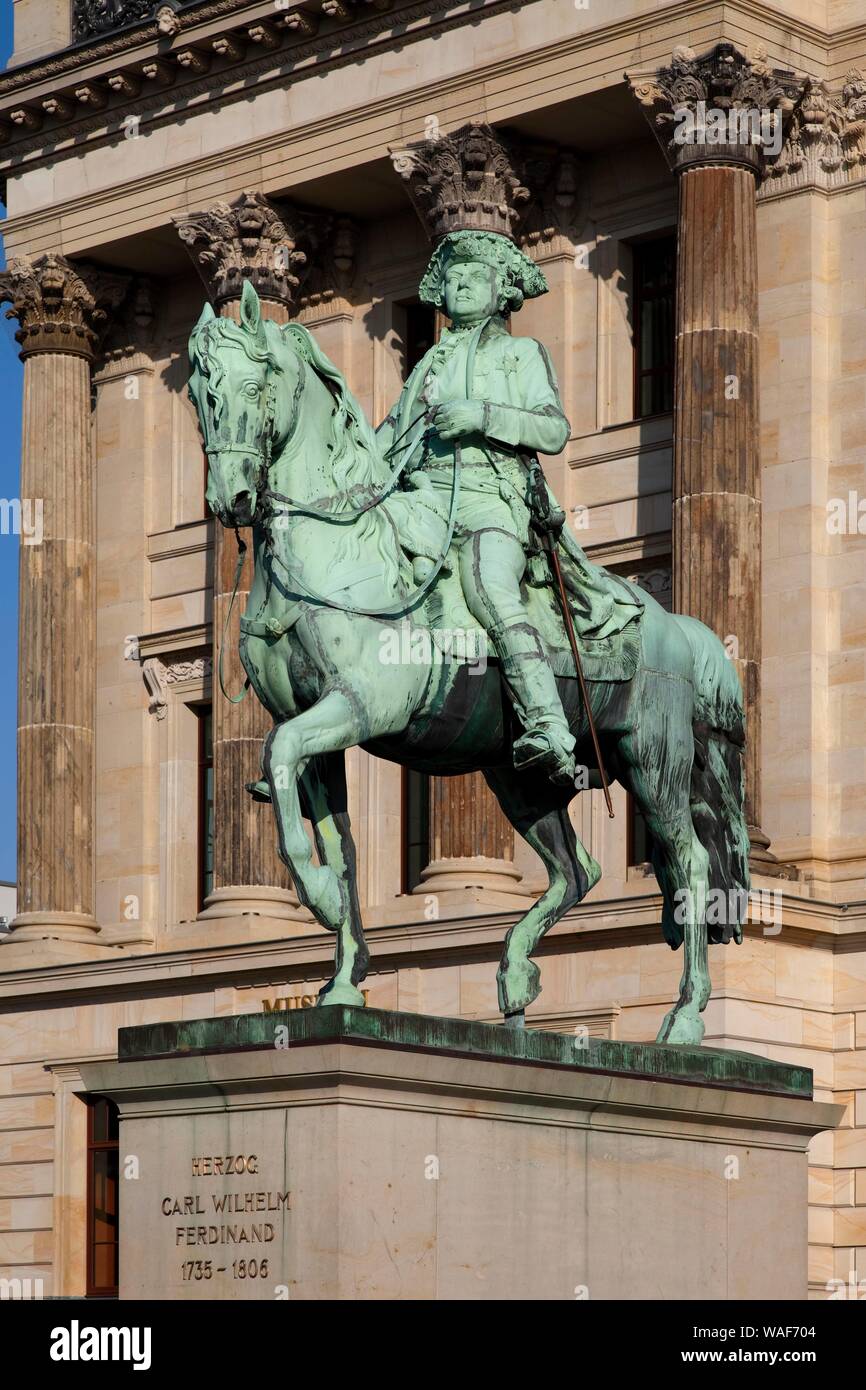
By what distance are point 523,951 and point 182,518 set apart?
29.1m

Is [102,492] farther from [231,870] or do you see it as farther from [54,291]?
[231,870]

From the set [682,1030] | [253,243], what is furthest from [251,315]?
[253,243]

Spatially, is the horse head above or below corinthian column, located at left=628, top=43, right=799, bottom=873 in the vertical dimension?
below

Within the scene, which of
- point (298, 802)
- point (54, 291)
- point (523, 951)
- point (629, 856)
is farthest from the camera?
point (54, 291)

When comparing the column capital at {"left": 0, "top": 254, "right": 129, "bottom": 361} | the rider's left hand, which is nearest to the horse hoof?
the rider's left hand

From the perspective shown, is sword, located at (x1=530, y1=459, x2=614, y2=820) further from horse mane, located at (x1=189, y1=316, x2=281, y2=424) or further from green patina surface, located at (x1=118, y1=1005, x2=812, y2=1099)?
horse mane, located at (x1=189, y1=316, x2=281, y2=424)

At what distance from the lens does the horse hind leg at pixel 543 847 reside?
19.1 metres

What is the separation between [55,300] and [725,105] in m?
12.5

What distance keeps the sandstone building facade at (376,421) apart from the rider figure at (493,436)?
620 inches

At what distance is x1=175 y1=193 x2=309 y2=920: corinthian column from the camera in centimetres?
4247

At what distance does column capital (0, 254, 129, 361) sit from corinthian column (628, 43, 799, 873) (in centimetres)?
1137

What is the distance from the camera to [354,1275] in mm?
16469
